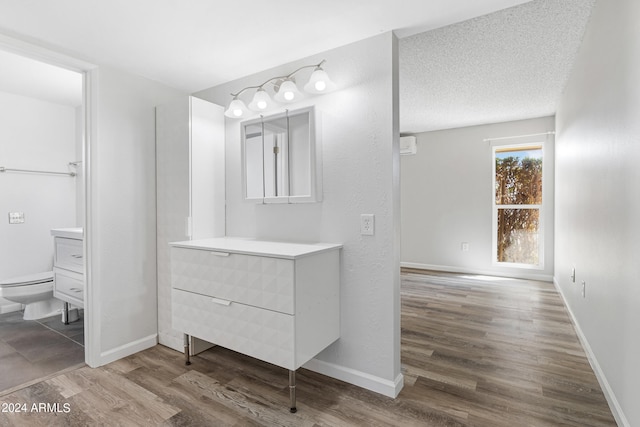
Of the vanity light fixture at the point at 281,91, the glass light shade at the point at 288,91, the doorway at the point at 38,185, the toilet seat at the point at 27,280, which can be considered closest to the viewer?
the vanity light fixture at the point at 281,91

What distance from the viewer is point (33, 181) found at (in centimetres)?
340

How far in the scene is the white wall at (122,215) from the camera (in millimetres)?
2234

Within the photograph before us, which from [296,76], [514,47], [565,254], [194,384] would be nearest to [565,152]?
[565,254]

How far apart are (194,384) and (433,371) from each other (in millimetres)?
1523

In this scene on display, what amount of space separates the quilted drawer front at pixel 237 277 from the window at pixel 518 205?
13.9 feet

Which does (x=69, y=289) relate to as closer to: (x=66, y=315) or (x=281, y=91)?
(x=66, y=315)

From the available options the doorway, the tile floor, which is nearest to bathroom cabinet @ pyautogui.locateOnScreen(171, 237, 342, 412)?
the doorway

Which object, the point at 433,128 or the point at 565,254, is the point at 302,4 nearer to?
the point at 565,254

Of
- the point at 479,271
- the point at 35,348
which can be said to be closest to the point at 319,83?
the point at 35,348

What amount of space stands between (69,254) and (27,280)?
0.58 metres

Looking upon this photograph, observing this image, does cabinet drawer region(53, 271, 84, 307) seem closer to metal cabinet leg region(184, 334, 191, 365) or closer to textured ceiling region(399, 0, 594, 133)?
metal cabinet leg region(184, 334, 191, 365)

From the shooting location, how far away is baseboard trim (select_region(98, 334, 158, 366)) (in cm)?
226

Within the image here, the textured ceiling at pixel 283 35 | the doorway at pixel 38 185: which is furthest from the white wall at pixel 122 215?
the textured ceiling at pixel 283 35

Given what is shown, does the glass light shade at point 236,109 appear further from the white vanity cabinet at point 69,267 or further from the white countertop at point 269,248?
the white vanity cabinet at point 69,267
